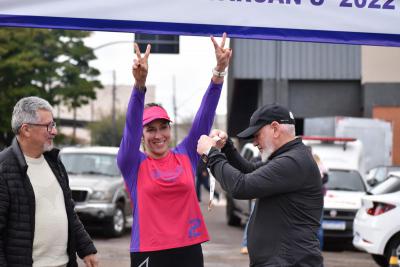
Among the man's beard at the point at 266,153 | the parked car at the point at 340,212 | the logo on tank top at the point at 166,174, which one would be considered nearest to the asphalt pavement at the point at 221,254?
the parked car at the point at 340,212

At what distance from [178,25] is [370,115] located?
2830 cm

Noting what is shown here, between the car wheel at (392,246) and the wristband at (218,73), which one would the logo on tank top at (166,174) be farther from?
the car wheel at (392,246)

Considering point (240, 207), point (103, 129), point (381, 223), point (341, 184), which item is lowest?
point (240, 207)

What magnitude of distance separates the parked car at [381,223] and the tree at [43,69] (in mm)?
23726

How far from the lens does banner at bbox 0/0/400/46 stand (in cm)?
409

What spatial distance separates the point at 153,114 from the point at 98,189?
10860mm

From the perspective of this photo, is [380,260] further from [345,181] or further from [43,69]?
[43,69]

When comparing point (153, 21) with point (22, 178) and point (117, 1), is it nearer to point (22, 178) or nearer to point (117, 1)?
point (117, 1)

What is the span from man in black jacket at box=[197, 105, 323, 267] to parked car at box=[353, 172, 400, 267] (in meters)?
7.28

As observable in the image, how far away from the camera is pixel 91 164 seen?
54.5ft

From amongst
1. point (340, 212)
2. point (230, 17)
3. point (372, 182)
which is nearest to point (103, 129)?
point (372, 182)

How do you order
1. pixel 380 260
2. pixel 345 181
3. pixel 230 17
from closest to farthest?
pixel 230 17 < pixel 380 260 < pixel 345 181

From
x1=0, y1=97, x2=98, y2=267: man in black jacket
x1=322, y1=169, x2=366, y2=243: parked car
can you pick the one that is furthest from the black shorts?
x1=322, y1=169, x2=366, y2=243: parked car

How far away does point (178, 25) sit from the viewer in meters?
4.14
